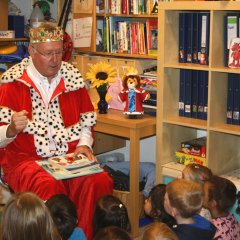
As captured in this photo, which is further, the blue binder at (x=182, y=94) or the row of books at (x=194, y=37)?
the blue binder at (x=182, y=94)

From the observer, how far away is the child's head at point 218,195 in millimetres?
2678

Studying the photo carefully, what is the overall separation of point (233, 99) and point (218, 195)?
775mm

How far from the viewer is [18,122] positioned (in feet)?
9.55

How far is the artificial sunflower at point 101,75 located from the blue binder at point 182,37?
472 millimetres

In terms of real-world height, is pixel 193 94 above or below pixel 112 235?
above

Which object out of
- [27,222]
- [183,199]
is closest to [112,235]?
[27,222]

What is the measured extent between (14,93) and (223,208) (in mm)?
1288

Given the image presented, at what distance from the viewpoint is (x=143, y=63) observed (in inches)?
151

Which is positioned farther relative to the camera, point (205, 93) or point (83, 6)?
point (83, 6)

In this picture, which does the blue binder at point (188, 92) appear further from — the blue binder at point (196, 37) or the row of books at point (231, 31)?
the row of books at point (231, 31)

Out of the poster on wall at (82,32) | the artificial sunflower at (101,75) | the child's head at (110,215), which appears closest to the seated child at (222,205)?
the child's head at (110,215)

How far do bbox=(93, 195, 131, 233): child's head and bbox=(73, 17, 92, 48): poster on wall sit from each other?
1809 mm

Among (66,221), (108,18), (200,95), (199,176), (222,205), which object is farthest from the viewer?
(108,18)

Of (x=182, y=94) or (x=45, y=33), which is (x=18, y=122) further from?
(x=182, y=94)
